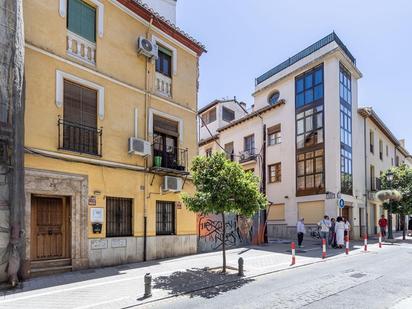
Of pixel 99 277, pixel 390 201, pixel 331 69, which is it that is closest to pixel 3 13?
pixel 99 277

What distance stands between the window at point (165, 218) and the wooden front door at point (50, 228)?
369 centimetres

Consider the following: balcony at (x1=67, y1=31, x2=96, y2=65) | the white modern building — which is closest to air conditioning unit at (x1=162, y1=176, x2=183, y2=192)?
balcony at (x1=67, y1=31, x2=96, y2=65)

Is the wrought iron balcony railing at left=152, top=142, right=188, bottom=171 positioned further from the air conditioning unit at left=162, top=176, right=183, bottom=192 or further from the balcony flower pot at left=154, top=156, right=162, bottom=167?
the air conditioning unit at left=162, top=176, right=183, bottom=192

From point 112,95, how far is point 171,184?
13.0ft

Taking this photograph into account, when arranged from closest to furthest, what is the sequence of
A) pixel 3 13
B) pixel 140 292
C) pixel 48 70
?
pixel 140 292 → pixel 3 13 → pixel 48 70

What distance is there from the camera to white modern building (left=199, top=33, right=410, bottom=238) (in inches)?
858

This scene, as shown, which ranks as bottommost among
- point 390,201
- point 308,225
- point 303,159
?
point 308,225

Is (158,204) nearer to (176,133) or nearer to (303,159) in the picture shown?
(176,133)

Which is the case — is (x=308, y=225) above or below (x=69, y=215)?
below

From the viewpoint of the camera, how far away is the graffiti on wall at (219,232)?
1570cm

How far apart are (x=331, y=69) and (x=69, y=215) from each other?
700 inches

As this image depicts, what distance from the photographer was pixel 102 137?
38.6 feet

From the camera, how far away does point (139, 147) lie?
12.6m

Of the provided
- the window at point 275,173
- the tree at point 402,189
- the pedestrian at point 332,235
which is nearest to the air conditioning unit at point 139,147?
the pedestrian at point 332,235
